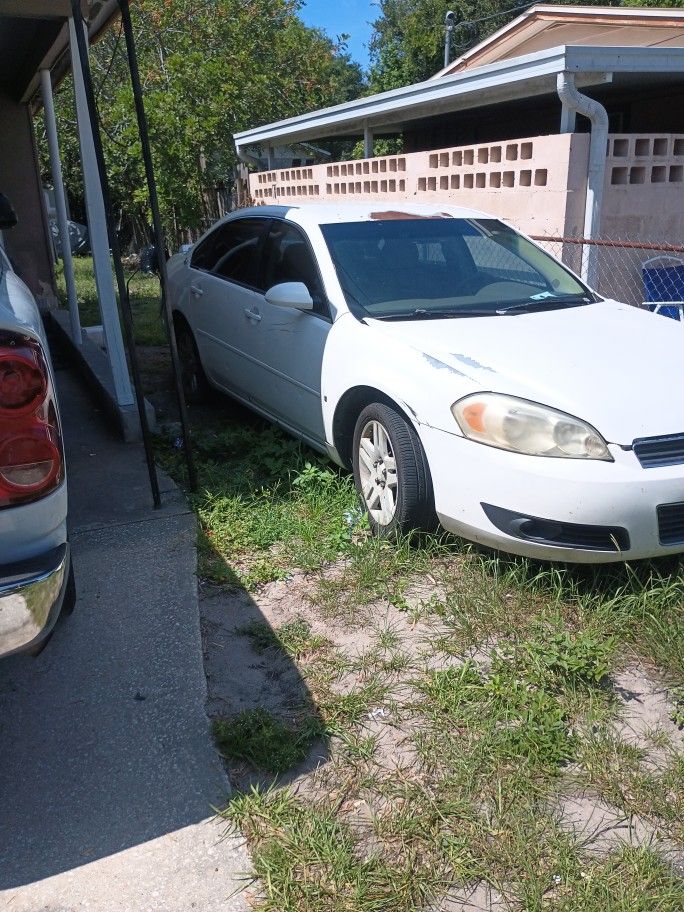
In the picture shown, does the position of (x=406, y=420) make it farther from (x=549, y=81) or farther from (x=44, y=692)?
(x=549, y=81)

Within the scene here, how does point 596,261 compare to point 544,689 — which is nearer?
point 544,689

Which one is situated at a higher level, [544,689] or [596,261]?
[596,261]

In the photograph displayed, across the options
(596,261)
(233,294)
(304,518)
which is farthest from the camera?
(596,261)

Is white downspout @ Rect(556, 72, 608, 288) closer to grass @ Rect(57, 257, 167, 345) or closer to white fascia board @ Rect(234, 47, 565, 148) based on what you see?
white fascia board @ Rect(234, 47, 565, 148)

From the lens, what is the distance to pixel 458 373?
143 inches

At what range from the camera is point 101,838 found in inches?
97.3

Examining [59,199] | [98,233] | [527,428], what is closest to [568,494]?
[527,428]

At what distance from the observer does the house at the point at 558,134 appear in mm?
7262

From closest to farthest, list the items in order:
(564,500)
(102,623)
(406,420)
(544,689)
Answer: (544,689)
(564,500)
(102,623)
(406,420)

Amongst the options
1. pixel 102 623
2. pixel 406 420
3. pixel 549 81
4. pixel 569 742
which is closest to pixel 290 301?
pixel 406 420

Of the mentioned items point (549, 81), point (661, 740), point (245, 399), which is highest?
point (549, 81)

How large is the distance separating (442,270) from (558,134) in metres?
3.81

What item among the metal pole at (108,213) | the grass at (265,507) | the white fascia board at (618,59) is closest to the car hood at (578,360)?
the grass at (265,507)

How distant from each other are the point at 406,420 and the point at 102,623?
5.26ft
